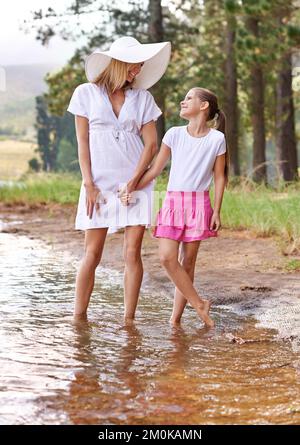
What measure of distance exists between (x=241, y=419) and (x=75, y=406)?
71 cm

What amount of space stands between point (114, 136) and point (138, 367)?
1.63 m

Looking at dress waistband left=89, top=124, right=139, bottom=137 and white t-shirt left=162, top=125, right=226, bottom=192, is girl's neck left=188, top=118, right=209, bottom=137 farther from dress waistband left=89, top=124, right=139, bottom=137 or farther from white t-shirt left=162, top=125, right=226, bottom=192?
dress waistband left=89, top=124, right=139, bottom=137

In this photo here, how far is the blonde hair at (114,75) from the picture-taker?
545 cm

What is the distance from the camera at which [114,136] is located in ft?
17.8

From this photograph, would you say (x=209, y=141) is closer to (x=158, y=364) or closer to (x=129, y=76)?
(x=129, y=76)

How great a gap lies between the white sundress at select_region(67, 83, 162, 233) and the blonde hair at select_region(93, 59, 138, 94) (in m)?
0.05

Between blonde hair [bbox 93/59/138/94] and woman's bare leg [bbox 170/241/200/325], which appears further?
woman's bare leg [bbox 170/241/200/325]

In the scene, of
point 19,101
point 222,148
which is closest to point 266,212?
point 222,148

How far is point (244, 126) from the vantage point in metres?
32.8

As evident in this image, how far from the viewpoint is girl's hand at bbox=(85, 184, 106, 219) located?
Answer: 17.9 ft

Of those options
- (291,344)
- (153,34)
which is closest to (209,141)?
(291,344)

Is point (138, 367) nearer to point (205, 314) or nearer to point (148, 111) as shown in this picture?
point (205, 314)

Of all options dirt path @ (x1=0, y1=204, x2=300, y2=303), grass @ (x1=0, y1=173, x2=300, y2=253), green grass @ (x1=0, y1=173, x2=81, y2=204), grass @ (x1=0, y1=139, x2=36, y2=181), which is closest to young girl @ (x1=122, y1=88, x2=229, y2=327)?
dirt path @ (x1=0, y1=204, x2=300, y2=303)

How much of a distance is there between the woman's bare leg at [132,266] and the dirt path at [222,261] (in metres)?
1.09
